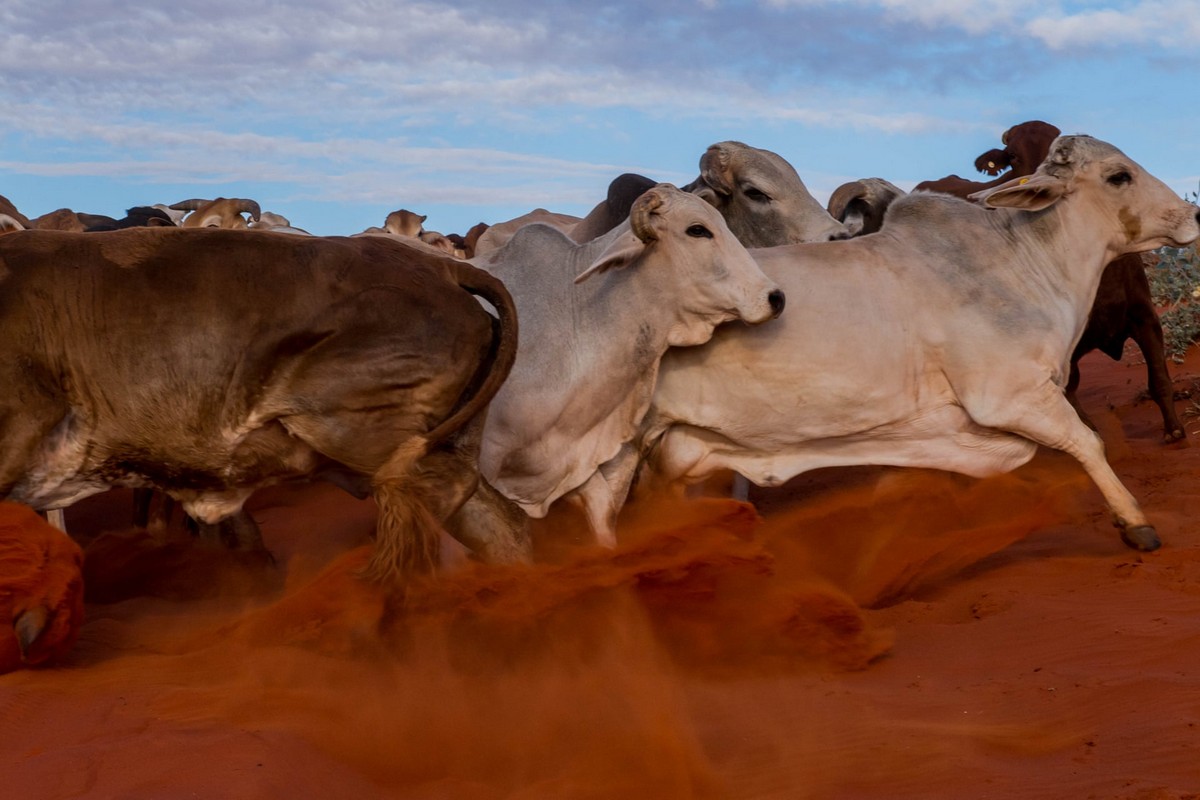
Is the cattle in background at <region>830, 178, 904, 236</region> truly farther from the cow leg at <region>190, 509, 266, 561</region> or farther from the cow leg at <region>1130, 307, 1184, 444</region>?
the cow leg at <region>190, 509, 266, 561</region>

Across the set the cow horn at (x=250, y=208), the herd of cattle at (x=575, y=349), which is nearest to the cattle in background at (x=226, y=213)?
the cow horn at (x=250, y=208)

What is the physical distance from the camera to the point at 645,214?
20.9 feet

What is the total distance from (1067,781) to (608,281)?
3.34 meters

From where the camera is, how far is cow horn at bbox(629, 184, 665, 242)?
636cm

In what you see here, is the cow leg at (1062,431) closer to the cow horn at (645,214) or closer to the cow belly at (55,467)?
the cow horn at (645,214)

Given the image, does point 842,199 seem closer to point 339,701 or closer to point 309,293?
point 309,293

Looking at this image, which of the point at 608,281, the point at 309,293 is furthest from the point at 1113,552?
the point at 309,293

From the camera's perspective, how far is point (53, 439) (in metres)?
5.04

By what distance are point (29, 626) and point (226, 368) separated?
1.08 metres

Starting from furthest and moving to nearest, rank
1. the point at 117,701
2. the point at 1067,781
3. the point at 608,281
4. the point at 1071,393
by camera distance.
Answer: the point at 1071,393
the point at 608,281
the point at 117,701
the point at 1067,781

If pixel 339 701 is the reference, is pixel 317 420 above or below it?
above

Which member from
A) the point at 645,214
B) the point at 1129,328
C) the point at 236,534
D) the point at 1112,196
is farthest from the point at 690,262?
the point at 1129,328

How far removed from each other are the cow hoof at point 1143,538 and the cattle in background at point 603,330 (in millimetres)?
2010

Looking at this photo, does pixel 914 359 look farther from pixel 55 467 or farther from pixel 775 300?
pixel 55 467
